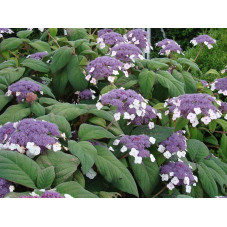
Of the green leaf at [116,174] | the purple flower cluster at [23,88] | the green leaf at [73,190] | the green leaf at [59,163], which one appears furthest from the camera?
the purple flower cluster at [23,88]

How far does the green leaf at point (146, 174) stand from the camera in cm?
163

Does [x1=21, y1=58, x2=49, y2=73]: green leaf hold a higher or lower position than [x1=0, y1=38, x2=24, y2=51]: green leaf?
lower

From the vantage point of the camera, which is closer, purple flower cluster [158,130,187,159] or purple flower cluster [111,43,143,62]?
purple flower cluster [158,130,187,159]

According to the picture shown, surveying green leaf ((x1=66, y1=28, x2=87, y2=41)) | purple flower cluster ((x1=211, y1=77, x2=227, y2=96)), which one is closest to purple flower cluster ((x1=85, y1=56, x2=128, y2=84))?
purple flower cluster ((x1=211, y1=77, x2=227, y2=96))

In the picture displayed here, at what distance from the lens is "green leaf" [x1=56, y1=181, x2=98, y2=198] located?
1213 mm

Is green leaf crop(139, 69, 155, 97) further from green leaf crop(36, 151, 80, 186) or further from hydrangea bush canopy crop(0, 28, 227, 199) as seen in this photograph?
green leaf crop(36, 151, 80, 186)

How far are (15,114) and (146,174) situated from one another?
2.52 feet

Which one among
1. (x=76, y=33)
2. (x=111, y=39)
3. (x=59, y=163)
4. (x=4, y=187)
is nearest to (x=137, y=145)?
(x=59, y=163)

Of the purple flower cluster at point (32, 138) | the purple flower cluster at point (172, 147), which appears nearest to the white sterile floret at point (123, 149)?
the purple flower cluster at point (172, 147)

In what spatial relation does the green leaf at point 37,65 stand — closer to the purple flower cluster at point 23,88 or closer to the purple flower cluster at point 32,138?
the purple flower cluster at point 23,88

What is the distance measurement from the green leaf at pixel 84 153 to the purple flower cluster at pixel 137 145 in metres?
0.21

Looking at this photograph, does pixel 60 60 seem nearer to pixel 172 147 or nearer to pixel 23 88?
pixel 23 88

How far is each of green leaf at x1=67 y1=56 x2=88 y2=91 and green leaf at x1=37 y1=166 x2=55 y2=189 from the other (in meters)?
0.98

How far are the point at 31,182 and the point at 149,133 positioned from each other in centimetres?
75
